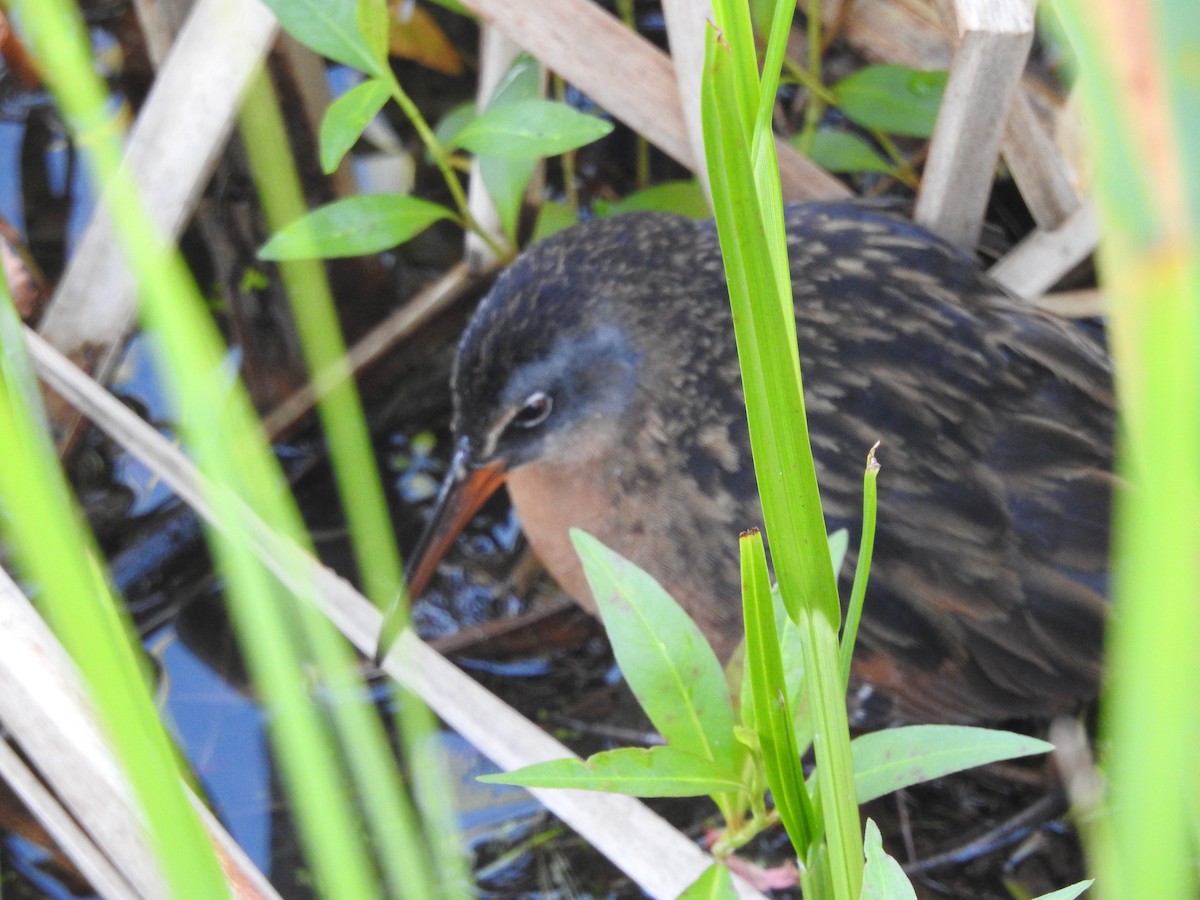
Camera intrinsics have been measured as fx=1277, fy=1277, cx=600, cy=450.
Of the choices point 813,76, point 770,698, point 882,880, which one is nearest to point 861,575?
point 770,698

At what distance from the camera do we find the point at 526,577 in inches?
98.1

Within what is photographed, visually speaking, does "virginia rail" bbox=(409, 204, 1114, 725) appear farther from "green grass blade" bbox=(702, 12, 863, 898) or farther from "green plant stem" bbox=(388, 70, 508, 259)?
"green grass blade" bbox=(702, 12, 863, 898)

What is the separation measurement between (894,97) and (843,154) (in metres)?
0.15

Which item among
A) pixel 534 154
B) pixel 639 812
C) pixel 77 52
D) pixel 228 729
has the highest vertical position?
pixel 77 52

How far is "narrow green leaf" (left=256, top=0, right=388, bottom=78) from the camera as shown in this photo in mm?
1823

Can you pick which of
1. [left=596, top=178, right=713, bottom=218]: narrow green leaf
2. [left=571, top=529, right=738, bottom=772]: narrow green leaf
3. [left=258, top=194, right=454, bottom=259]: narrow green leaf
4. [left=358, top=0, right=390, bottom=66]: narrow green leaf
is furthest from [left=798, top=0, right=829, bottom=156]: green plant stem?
[left=571, top=529, right=738, bottom=772]: narrow green leaf

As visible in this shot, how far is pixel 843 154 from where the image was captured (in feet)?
7.87

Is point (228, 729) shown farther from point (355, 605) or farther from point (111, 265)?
point (111, 265)

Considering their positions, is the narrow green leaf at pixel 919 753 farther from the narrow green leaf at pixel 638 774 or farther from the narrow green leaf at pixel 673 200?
the narrow green leaf at pixel 673 200

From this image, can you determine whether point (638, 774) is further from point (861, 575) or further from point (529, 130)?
point (529, 130)

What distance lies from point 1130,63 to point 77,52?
0.50 meters

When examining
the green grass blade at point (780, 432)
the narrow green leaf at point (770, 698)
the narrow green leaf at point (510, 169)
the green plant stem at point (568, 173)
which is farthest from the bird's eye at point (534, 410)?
the green grass blade at point (780, 432)

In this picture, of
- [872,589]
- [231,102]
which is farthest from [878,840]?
[231,102]

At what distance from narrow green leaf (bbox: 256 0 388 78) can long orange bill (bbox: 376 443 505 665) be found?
631 millimetres
